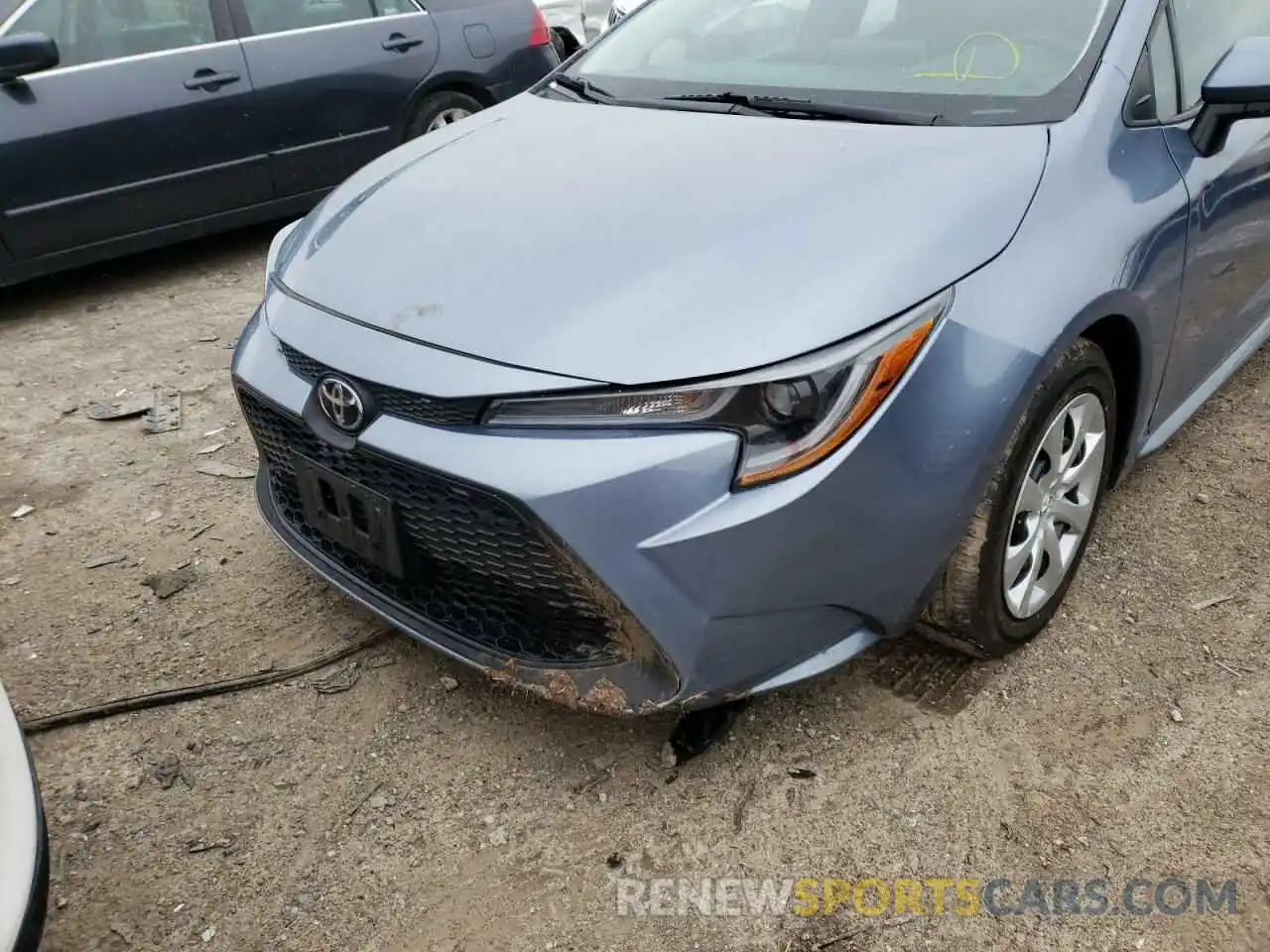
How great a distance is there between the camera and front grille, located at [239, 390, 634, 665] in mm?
1752

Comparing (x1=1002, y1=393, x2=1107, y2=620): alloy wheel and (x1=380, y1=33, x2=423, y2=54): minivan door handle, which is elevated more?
(x1=380, y1=33, x2=423, y2=54): minivan door handle

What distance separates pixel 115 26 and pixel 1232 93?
13.7ft

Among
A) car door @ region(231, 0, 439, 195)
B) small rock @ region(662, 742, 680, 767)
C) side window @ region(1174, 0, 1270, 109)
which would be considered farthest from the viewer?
car door @ region(231, 0, 439, 195)

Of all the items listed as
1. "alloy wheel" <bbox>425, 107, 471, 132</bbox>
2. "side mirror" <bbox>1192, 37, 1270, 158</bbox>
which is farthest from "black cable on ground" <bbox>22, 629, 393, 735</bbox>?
"alloy wheel" <bbox>425, 107, 471, 132</bbox>

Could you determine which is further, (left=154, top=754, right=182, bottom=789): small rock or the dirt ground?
(left=154, top=754, right=182, bottom=789): small rock

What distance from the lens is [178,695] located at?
2297 millimetres

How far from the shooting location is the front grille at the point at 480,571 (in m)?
1.75

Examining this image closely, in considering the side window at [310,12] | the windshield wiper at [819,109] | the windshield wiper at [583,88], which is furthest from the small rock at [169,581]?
the side window at [310,12]

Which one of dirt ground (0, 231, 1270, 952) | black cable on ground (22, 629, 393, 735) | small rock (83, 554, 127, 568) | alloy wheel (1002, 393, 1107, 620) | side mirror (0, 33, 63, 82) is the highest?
side mirror (0, 33, 63, 82)

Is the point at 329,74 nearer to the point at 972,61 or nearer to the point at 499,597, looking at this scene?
the point at 972,61

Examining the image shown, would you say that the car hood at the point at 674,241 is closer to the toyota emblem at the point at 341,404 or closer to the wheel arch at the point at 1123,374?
the toyota emblem at the point at 341,404

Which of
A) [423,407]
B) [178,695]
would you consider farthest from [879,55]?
[178,695]

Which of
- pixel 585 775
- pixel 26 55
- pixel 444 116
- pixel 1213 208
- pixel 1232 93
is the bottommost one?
pixel 585 775

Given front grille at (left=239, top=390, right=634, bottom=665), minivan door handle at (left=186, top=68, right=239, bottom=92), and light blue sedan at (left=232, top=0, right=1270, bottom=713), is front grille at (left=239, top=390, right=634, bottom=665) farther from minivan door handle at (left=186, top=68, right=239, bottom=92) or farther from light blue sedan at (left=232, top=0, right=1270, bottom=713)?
minivan door handle at (left=186, top=68, right=239, bottom=92)
